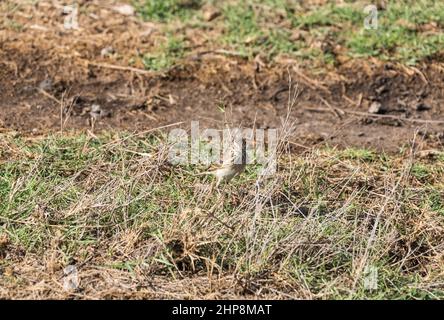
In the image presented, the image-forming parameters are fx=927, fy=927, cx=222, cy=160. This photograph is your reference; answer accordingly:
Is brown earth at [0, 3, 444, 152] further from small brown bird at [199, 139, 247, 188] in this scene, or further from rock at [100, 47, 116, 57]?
small brown bird at [199, 139, 247, 188]

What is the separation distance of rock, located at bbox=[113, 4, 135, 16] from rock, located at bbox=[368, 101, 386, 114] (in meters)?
2.16

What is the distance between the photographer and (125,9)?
761 cm

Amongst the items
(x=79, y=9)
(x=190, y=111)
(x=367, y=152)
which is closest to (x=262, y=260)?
(x=367, y=152)

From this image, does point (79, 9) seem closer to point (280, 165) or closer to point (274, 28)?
point (274, 28)

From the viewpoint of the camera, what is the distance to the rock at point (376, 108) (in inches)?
262

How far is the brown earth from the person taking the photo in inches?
248

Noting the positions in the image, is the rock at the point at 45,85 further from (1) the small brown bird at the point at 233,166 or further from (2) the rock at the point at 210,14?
(1) the small brown bird at the point at 233,166

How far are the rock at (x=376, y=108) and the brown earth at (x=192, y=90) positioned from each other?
3cm

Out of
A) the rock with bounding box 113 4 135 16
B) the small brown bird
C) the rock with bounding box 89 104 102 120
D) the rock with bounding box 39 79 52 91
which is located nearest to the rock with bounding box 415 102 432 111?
the small brown bird

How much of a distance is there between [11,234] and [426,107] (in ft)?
10.9

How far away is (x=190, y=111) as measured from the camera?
6.51m

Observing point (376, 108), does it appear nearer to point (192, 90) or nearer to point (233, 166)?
point (192, 90)

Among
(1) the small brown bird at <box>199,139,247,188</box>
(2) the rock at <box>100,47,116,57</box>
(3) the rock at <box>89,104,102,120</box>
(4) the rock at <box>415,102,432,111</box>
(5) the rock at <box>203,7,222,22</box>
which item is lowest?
(3) the rock at <box>89,104,102,120</box>
